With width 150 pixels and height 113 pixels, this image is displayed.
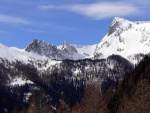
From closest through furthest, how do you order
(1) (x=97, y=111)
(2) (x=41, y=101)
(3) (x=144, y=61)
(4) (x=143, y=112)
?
1. (4) (x=143, y=112)
2. (1) (x=97, y=111)
3. (2) (x=41, y=101)
4. (3) (x=144, y=61)

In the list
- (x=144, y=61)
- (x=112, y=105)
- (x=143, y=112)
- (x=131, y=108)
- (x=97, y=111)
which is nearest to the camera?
(x=143, y=112)

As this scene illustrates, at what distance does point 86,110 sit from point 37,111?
1628 centimetres

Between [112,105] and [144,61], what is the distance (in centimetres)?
3699

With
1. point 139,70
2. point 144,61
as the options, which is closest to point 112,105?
point 139,70

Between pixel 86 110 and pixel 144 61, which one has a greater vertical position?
pixel 144 61

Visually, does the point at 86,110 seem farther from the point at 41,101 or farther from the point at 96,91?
the point at 41,101

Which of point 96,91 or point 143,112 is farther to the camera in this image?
point 96,91

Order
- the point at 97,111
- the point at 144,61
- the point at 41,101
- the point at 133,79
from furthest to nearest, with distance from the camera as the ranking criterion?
the point at 144,61 < the point at 133,79 < the point at 41,101 < the point at 97,111

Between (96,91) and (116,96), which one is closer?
(96,91)

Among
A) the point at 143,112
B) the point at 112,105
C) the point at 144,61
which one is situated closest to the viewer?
the point at 143,112

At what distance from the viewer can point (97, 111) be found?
49.5m

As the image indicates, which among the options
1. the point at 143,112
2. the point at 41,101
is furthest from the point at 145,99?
the point at 41,101

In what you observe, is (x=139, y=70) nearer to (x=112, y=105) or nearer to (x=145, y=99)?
(x=112, y=105)

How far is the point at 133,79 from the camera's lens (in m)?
107
